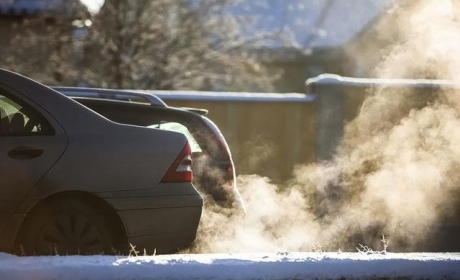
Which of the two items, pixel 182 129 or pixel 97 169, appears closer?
pixel 97 169

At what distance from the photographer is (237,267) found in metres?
3.64

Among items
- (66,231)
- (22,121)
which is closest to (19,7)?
(22,121)

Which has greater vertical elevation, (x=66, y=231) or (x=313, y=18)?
(x=313, y=18)

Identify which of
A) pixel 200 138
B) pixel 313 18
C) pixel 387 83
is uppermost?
pixel 313 18

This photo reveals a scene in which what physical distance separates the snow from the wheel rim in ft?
5.18

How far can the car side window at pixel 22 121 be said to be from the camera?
5.45 meters

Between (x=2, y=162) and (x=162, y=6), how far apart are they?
47.3ft

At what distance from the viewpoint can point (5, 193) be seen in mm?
5176

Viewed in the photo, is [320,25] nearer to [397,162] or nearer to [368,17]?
[368,17]

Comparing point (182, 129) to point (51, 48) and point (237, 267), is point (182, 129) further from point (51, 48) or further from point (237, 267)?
point (51, 48)

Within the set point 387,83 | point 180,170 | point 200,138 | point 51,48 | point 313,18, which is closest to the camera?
point 180,170

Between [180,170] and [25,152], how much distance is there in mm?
1050

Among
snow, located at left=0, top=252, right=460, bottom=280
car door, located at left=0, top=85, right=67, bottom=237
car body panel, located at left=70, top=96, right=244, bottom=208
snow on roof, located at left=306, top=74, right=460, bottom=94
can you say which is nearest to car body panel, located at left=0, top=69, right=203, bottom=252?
car door, located at left=0, top=85, right=67, bottom=237

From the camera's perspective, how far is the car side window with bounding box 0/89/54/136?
5453 millimetres
